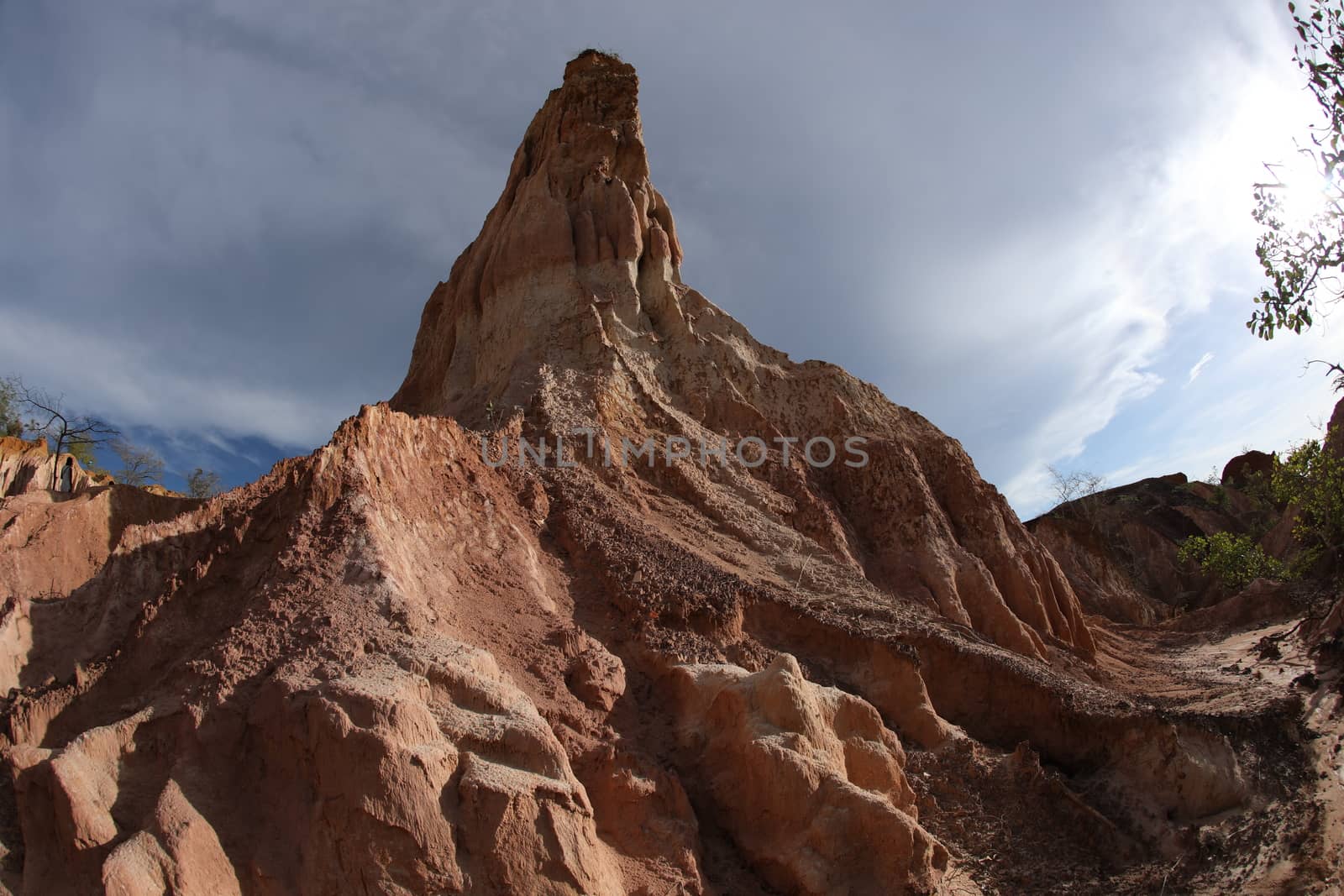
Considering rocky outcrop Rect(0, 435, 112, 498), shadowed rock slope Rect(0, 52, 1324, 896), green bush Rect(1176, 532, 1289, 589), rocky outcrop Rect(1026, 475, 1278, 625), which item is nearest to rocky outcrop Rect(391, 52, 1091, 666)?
shadowed rock slope Rect(0, 52, 1324, 896)

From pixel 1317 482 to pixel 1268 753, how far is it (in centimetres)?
1130

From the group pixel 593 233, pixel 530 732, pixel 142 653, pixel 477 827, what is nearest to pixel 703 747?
pixel 530 732

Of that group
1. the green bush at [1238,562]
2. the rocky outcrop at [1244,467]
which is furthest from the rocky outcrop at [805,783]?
the rocky outcrop at [1244,467]

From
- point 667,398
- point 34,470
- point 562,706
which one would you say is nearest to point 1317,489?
point 667,398

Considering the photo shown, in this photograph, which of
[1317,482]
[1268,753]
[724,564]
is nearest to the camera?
[1268,753]

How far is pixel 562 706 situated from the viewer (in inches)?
393

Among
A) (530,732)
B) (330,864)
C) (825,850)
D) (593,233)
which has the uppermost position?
(593,233)

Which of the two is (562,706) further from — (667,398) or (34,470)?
(34,470)

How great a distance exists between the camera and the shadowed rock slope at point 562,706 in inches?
302

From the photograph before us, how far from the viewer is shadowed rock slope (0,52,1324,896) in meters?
7.66

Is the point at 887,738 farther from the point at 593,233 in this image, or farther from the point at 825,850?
the point at 593,233

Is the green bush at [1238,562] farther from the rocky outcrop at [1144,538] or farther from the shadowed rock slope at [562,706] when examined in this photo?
the shadowed rock slope at [562,706]

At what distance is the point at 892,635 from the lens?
13.5 m

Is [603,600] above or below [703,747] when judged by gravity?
above
